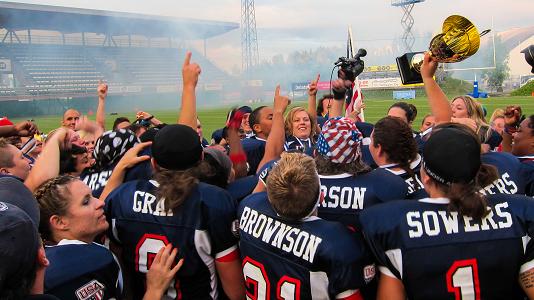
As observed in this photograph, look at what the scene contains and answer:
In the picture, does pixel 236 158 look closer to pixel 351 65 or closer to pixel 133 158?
pixel 133 158

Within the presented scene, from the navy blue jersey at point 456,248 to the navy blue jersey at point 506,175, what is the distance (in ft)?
2.68

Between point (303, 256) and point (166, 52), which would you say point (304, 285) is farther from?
point (166, 52)

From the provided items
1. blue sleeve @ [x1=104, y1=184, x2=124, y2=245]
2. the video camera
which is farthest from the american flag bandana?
the video camera

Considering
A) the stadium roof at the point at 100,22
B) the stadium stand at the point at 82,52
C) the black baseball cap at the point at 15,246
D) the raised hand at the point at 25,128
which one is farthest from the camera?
the stadium roof at the point at 100,22

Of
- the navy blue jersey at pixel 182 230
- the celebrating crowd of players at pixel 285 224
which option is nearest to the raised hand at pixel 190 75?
the celebrating crowd of players at pixel 285 224

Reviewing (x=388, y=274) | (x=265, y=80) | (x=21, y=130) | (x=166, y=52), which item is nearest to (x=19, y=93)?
(x=166, y=52)

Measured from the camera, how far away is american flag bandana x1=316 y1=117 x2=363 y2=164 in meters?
2.65

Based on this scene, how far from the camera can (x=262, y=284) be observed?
2244 mm

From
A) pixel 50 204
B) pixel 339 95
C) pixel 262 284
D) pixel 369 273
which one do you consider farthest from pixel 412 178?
A: pixel 339 95

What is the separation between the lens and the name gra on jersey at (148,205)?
2391 millimetres

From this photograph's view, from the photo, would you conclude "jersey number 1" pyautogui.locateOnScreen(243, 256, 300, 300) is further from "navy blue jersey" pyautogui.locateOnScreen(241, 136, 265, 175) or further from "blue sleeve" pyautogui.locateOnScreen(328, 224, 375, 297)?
"navy blue jersey" pyautogui.locateOnScreen(241, 136, 265, 175)

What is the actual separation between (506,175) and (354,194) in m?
1.09

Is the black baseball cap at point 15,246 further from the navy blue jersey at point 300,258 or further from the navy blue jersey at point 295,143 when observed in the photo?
the navy blue jersey at point 295,143

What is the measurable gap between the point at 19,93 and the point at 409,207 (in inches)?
1790
